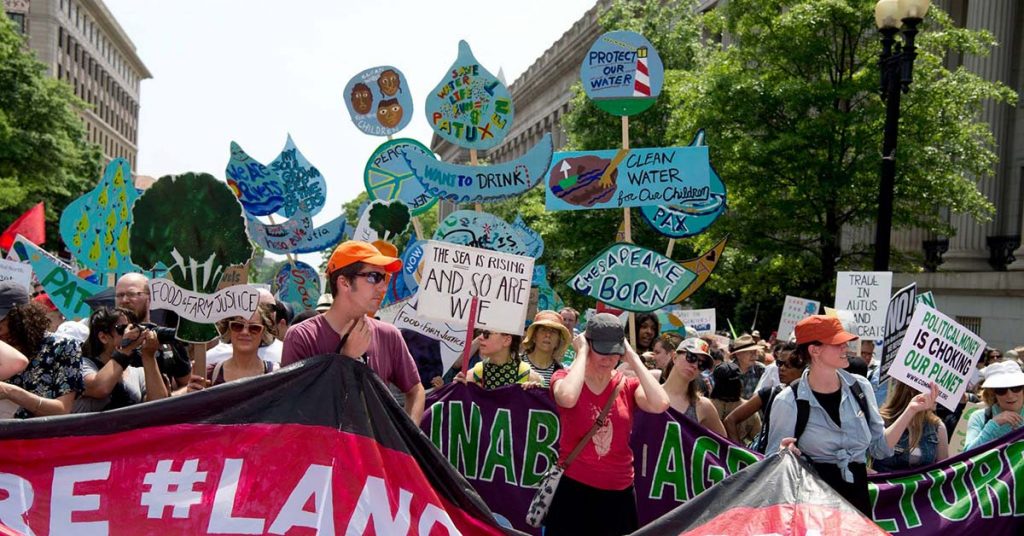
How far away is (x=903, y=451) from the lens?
6.66 m

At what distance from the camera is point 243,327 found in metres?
6.35

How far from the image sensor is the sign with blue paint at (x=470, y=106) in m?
11.5

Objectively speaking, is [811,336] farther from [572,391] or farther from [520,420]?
[520,420]

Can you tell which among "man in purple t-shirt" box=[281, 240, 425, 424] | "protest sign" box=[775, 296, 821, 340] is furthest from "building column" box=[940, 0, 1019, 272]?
"man in purple t-shirt" box=[281, 240, 425, 424]

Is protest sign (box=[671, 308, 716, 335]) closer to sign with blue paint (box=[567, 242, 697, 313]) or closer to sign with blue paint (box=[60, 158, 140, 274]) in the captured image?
sign with blue paint (box=[567, 242, 697, 313])

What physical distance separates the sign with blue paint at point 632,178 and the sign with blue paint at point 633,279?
0.78 metres

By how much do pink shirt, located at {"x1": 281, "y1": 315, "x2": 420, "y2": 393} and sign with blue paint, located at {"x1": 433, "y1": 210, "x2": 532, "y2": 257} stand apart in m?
5.32

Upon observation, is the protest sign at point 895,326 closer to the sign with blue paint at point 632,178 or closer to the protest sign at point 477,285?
the protest sign at point 477,285

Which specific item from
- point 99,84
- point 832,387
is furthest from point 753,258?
point 99,84

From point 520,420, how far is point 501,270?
3.03 ft

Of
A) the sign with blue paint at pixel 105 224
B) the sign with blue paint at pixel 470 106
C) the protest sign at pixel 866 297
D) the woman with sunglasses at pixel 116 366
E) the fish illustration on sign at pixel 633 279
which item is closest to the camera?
the woman with sunglasses at pixel 116 366

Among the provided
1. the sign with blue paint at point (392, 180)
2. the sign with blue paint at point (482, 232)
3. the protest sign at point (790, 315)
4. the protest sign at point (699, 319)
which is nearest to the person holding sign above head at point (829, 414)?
the sign with blue paint at point (482, 232)

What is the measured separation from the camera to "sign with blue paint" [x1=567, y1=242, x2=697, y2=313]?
9.10 meters

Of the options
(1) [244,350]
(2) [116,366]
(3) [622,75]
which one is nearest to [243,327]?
(1) [244,350]
